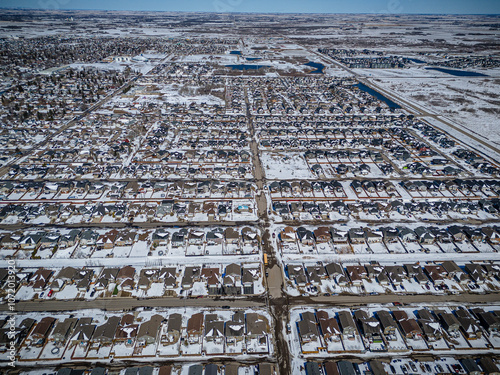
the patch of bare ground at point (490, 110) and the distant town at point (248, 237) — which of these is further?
the patch of bare ground at point (490, 110)

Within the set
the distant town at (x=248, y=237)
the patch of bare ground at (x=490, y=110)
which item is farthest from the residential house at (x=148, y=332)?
the patch of bare ground at (x=490, y=110)

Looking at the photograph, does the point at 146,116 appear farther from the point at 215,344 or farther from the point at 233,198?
the point at 215,344

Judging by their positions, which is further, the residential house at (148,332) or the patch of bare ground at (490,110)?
the patch of bare ground at (490,110)

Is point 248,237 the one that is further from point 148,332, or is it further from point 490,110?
point 490,110

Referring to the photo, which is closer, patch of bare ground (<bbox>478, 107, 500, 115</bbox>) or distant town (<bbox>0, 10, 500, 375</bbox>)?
distant town (<bbox>0, 10, 500, 375</bbox>)

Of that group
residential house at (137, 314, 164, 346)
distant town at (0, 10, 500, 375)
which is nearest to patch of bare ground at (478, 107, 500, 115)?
distant town at (0, 10, 500, 375)

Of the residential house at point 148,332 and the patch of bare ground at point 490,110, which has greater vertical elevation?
the patch of bare ground at point 490,110

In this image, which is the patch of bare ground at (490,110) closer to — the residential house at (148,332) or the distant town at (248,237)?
the distant town at (248,237)

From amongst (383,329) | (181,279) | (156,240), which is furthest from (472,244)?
(156,240)

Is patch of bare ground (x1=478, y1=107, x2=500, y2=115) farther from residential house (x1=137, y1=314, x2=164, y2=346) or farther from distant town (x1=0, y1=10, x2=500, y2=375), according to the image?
residential house (x1=137, y1=314, x2=164, y2=346)
